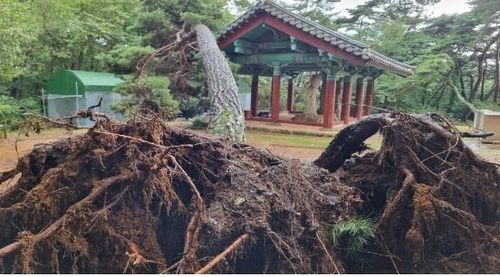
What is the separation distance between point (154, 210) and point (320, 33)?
15.4 ft

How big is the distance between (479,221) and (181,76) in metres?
4.86

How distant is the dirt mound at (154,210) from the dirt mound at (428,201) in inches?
10.6

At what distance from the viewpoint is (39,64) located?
782cm

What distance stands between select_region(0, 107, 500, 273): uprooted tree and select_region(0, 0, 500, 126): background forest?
0.99 metres

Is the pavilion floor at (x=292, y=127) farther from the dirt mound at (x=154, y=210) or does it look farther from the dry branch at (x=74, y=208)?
the dry branch at (x=74, y=208)

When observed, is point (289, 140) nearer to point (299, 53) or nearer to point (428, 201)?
point (299, 53)

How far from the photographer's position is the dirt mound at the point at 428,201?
4.76 feet

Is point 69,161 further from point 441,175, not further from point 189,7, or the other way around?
point 189,7

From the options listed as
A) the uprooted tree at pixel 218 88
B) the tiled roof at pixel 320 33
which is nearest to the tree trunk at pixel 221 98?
the uprooted tree at pixel 218 88

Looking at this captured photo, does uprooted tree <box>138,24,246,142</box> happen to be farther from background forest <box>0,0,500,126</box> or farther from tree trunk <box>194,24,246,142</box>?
background forest <box>0,0,500,126</box>

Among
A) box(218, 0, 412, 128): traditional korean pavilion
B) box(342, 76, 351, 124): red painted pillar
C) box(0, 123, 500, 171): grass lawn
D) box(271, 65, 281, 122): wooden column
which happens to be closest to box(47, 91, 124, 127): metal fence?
box(0, 123, 500, 171): grass lawn

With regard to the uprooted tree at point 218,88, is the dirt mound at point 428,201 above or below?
below

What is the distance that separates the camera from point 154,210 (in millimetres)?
1418

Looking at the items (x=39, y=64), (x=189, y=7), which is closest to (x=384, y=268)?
(x=189, y=7)
